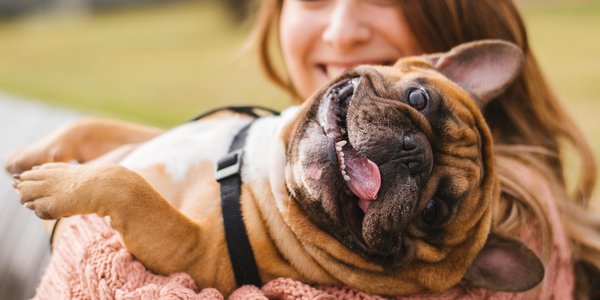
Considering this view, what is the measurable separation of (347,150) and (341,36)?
821 millimetres

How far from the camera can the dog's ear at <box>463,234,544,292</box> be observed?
2234mm

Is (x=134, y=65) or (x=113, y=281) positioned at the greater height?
(x=113, y=281)

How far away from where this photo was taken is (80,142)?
280cm

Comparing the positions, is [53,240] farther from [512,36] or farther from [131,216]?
[512,36]

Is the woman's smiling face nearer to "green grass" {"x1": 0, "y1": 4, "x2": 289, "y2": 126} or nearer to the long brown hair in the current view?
the long brown hair

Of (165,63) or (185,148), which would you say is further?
(165,63)

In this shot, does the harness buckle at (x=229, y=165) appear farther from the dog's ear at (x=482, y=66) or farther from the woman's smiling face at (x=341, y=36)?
the dog's ear at (x=482, y=66)

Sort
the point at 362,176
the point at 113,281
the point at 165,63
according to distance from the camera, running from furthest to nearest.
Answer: the point at 165,63 → the point at 362,176 → the point at 113,281

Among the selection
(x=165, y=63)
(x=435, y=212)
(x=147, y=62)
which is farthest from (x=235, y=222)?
(x=147, y=62)

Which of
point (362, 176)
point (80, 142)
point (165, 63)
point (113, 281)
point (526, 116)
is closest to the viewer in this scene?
point (113, 281)

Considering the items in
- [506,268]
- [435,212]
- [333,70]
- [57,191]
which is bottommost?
[506,268]

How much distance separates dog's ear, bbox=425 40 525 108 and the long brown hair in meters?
0.32

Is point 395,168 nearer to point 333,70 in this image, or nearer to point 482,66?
point 482,66

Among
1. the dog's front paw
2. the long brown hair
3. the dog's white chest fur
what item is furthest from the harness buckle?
the long brown hair
